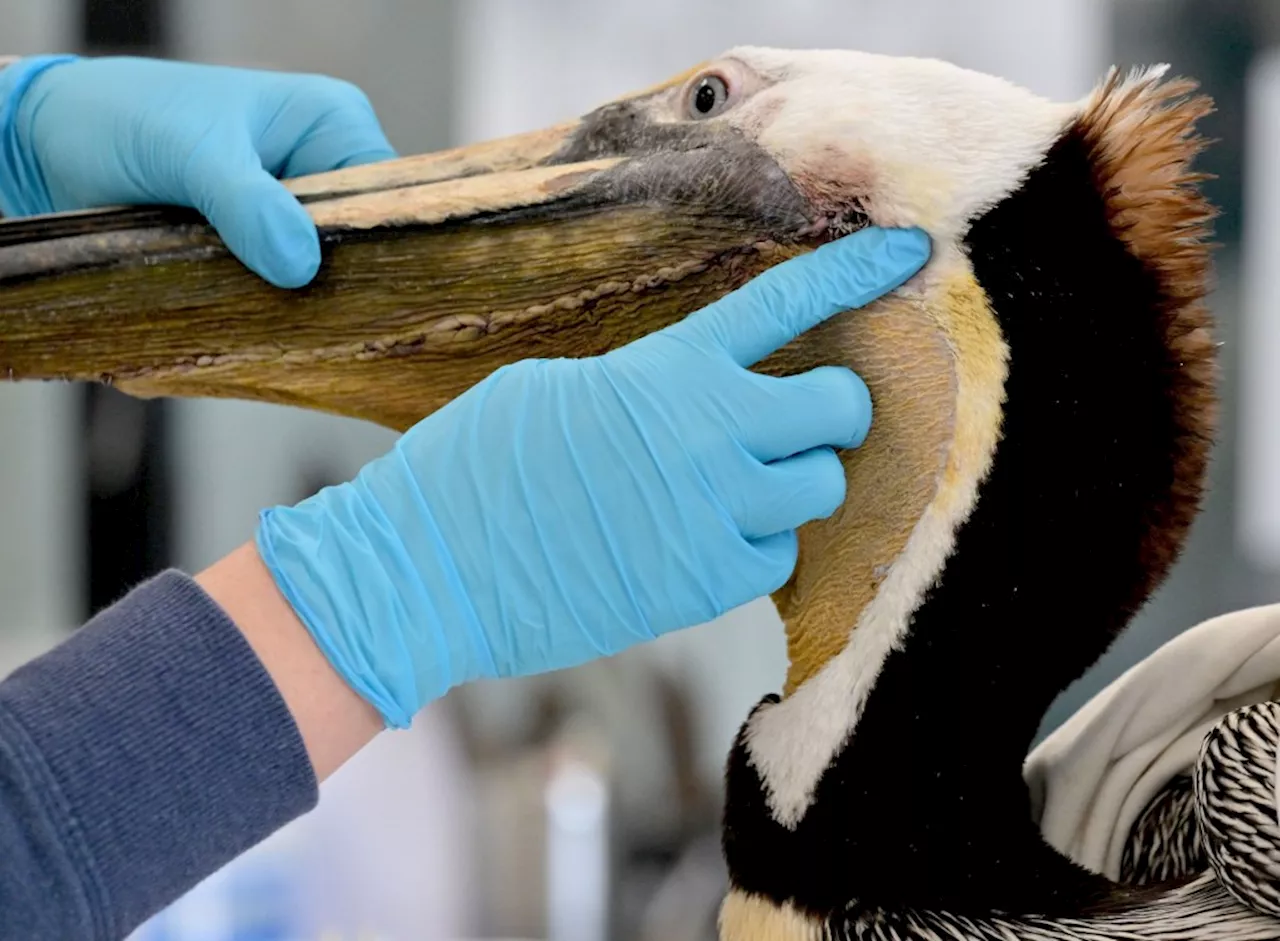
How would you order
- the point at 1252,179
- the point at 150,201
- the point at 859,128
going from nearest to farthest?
the point at 859,128 < the point at 150,201 < the point at 1252,179

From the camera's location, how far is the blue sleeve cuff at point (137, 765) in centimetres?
57

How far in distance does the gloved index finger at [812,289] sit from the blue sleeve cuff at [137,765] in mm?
353

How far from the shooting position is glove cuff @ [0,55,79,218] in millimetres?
1105

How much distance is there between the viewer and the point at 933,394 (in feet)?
2.46

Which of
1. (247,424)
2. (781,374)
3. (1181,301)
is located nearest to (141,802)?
(781,374)

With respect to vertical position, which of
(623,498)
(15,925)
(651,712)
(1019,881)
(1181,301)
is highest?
(1181,301)

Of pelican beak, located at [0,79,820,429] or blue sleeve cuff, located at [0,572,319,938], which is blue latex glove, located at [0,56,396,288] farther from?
Result: blue sleeve cuff, located at [0,572,319,938]

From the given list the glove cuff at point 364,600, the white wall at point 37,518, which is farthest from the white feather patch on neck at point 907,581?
the white wall at point 37,518

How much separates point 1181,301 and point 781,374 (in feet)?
0.85

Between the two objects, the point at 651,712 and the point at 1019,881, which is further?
the point at 651,712

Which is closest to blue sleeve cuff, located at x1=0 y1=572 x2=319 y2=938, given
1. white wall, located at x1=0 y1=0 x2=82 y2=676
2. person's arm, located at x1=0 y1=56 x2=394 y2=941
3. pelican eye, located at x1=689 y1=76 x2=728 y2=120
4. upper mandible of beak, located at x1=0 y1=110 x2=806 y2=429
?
person's arm, located at x1=0 y1=56 x2=394 y2=941

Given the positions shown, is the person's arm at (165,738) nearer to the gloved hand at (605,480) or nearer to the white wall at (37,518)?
the gloved hand at (605,480)

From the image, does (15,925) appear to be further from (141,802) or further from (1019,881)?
(1019,881)

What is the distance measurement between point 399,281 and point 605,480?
19cm
